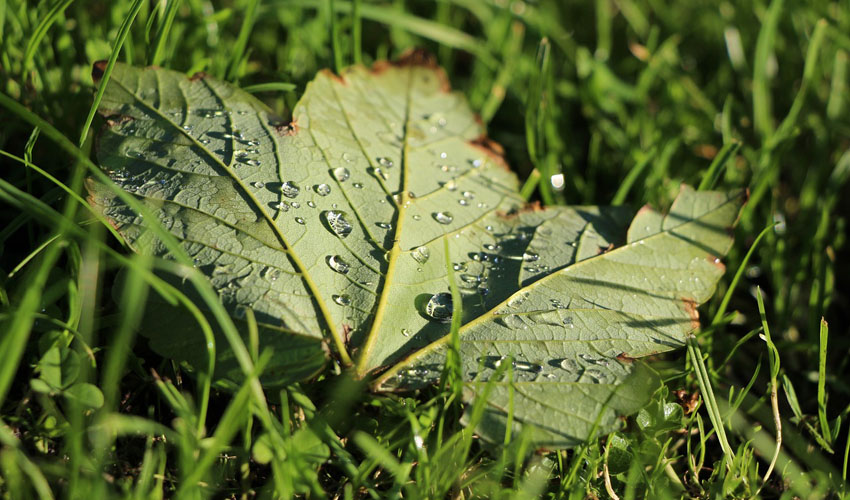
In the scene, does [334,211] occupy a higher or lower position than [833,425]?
higher

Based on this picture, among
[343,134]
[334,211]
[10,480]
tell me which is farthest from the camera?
[343,134]

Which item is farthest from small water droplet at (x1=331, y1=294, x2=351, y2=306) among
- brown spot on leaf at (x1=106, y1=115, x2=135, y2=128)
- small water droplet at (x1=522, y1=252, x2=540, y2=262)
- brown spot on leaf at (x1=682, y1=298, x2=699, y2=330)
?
brown spot on leaf at (x1=682, y1=298, x2=699, y2=330)

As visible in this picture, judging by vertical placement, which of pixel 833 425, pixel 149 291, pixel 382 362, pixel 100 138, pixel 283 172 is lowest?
pixel 833 425

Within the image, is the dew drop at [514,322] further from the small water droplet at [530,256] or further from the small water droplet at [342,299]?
the small water droplet at [342,299]

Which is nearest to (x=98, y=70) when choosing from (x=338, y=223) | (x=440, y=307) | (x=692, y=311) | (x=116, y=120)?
(x=116, y=120)

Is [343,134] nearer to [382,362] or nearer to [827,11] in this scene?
[382,362]

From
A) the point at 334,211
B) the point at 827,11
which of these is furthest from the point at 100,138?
the point at 827,11

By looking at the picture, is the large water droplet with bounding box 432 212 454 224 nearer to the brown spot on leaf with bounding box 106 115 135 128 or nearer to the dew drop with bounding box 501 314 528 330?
the dew drop with bounding box 501 314 528 330
